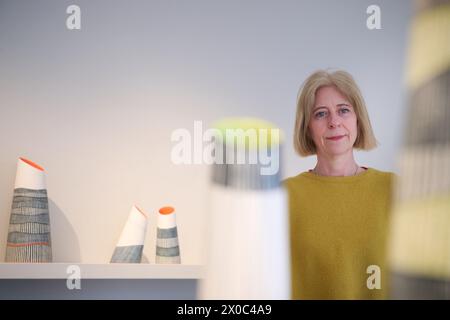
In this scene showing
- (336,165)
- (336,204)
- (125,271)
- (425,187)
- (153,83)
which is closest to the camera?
(425,187)

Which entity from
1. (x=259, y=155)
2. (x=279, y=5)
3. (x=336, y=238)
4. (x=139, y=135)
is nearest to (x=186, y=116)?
(x=139, y=135)

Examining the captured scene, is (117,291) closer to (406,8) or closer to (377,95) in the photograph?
(377,95)

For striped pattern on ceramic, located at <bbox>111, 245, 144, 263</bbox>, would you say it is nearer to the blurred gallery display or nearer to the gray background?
the gray background

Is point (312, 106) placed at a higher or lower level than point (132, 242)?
higher

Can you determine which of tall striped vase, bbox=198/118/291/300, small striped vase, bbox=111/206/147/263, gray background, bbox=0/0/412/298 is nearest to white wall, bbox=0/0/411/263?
gray background, bbox=0/0/412/298

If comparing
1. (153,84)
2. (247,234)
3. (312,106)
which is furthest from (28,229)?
(247,234)

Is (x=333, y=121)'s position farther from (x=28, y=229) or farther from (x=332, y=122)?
(x=28, y=229)

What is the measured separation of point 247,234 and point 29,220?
3.19 ft

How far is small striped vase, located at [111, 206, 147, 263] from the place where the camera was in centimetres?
112

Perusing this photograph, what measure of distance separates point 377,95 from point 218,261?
1.17 meters

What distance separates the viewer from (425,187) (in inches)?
5.3

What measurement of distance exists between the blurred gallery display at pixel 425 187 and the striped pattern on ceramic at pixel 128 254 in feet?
3.35

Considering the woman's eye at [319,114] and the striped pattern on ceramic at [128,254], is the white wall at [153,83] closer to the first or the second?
the striped pattern on ceramic at [128,254]

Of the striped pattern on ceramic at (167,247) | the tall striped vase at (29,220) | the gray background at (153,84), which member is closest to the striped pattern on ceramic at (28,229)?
the tall striped vase at (29,220)
